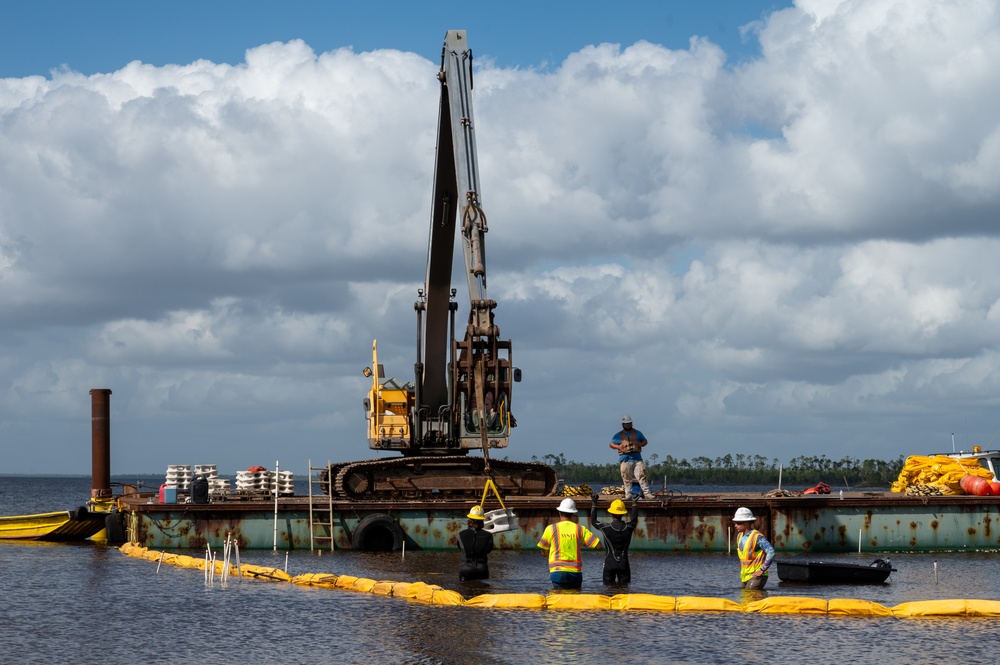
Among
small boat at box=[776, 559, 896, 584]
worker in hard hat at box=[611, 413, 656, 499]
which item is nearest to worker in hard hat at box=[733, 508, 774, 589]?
small boat at box=[776, 559, 896, 584]

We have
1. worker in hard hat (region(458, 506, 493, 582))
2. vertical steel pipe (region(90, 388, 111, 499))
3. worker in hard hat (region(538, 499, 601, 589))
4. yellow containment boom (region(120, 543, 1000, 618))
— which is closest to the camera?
yellow containment boom (region(120, 543, 1000, 618))

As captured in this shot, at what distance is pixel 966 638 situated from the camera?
17.8m

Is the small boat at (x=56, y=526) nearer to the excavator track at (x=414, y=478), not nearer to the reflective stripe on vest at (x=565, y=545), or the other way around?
the excavator track at (x=414, y=478)

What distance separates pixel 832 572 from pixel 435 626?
977 centimetres

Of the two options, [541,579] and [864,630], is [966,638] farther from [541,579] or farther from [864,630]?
[541,579]

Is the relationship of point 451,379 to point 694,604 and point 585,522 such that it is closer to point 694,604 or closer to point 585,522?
point 585,522

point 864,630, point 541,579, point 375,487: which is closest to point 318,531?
point 375,487

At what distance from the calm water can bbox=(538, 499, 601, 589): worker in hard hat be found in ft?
3.81

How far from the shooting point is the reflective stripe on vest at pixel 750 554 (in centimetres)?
2195

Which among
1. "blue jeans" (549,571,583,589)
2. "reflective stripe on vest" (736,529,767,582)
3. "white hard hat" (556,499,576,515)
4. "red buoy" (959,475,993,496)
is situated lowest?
"blue jeans" (549,571,583,589)

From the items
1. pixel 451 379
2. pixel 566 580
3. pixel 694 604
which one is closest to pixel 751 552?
pixel 694 604

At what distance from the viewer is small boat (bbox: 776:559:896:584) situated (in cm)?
2475

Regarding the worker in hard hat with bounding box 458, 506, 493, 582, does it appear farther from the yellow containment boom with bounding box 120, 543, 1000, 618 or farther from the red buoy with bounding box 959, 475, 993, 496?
the red buoy with bounding box 959, 475, 993, 496

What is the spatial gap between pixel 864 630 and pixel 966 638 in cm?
150
